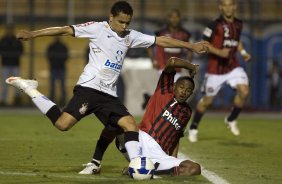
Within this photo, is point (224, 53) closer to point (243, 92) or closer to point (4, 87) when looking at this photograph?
point (243, 92)

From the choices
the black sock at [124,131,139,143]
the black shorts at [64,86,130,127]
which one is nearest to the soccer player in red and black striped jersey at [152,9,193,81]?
the black shorts at [64,86,130,127]

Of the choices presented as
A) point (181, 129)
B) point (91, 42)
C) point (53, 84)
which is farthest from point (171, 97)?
point (53, 84)

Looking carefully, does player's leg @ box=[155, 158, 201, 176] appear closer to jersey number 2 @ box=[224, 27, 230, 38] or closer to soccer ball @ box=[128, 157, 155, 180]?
soccer ball @ box=[128, 157, 155, 180]

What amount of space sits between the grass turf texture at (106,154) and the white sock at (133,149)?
285 mm

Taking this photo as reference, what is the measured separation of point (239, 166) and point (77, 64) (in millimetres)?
15204

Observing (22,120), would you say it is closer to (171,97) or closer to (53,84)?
(53,84)

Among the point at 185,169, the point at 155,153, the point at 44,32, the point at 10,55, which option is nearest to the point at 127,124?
the point at 155,153

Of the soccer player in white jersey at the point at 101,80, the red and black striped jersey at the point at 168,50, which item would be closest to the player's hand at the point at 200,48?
the soccer player in white jersey at the point at 101,80

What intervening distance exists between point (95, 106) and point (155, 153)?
90cm

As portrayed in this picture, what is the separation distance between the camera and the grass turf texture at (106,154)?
35.2 feet

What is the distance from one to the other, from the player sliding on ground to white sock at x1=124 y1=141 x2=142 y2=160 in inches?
13.5

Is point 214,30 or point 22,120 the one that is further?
point 22,120

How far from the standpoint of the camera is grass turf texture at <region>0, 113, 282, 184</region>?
10.7 metres

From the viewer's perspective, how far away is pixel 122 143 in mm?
11250
